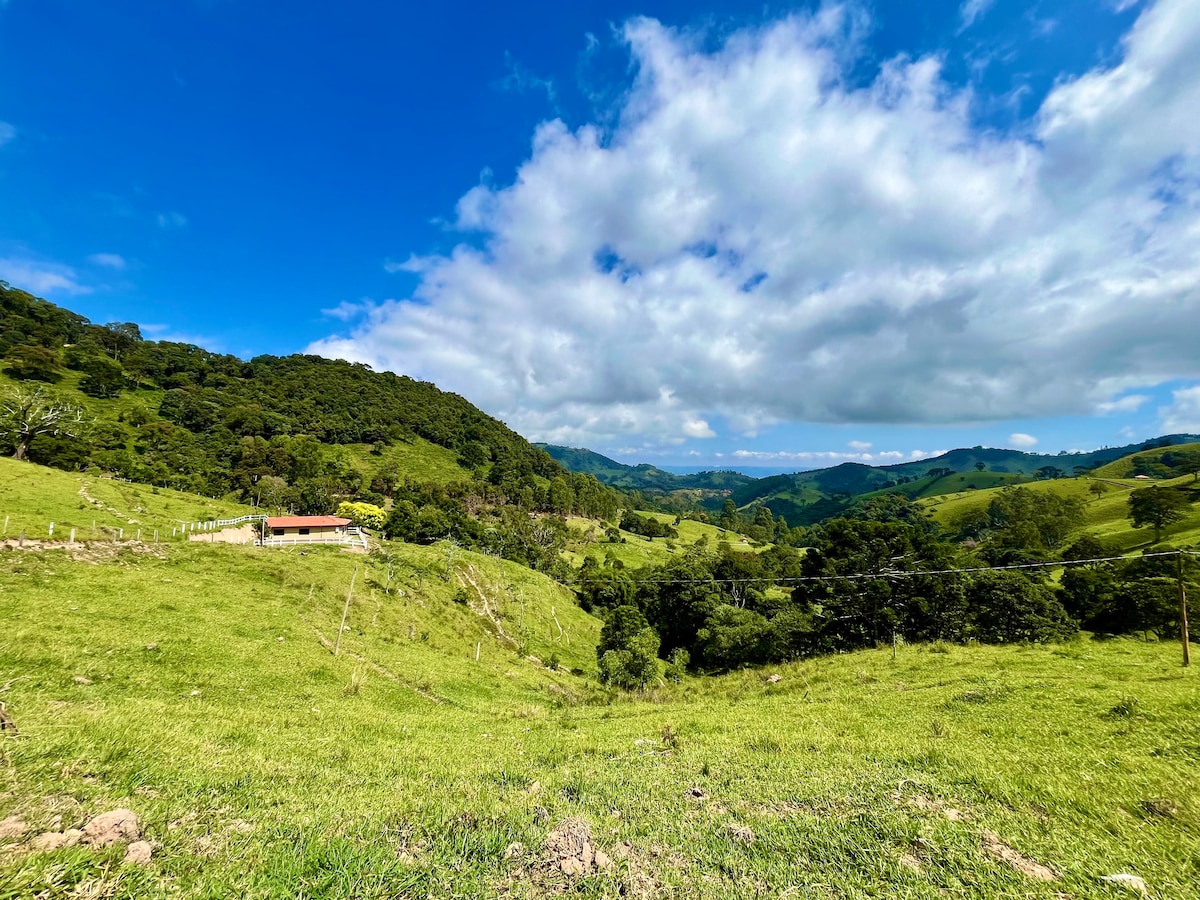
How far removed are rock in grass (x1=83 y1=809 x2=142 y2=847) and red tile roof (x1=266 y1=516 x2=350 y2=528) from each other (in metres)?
54.0

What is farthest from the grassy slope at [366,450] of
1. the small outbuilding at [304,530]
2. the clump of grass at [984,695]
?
the clump of grass at [984,695]

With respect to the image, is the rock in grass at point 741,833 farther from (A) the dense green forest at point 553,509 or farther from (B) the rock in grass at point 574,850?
(A) the dense green forest at point 553,509

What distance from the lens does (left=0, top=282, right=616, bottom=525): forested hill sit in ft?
284

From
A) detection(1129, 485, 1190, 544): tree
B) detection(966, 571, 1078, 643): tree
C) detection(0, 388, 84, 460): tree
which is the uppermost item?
detection(0, 388, 84, 460): tree

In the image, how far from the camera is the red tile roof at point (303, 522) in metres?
50.7

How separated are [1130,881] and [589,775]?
7662 millimetres

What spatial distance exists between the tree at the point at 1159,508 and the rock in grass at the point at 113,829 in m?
132

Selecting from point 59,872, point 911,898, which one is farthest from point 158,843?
point 911,898

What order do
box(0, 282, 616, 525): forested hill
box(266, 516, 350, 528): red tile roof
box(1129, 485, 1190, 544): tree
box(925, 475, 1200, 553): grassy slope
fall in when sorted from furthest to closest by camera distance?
1. box(0, 282, 616, 525): forested hill
2. box(1129, 485, 1190, 544): tree
3. box(925, 475, 1200, 553): grassy slope
4. box(266, 516, 350, 528): red tile roof

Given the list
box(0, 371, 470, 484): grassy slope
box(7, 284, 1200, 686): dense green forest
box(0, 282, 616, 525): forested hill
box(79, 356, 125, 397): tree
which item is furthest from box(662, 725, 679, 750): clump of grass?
box(79, 356, 125, 397): tree

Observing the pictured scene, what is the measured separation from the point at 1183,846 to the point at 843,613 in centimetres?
4342

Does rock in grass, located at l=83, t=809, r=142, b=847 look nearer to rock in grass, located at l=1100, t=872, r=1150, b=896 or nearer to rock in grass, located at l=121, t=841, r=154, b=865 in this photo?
rock in grass, located at l=121, t=841, r=154, b=865

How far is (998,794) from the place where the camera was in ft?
23.9

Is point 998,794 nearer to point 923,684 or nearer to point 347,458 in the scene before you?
point 923,684
